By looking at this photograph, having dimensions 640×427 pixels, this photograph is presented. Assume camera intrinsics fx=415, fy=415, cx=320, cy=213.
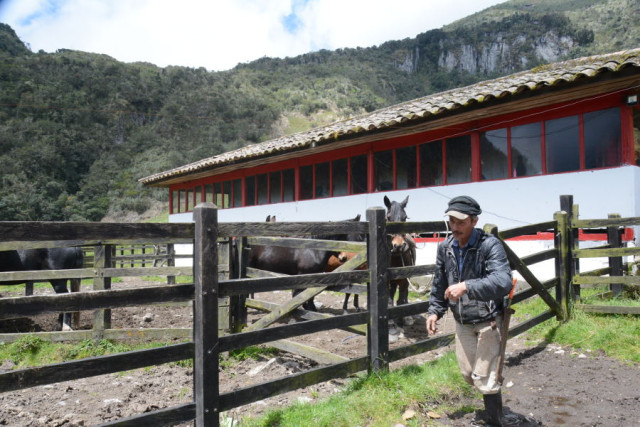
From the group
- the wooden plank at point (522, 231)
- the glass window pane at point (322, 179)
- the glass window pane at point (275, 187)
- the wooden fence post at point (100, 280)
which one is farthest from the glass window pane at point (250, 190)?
the wooden plank at point (522, 231)

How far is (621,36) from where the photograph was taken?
5934cm

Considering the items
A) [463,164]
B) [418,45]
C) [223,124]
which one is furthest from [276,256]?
[418,45]

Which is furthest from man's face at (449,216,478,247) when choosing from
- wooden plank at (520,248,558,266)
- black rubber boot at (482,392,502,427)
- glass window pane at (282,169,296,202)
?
glass window pane at (282,169,296,202)

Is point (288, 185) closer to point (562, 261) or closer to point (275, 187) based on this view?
point (275, 187)

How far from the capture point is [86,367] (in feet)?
8.01

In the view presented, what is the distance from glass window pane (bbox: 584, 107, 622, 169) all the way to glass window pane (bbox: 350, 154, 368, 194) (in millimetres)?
5922

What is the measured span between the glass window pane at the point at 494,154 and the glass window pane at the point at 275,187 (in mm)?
8153

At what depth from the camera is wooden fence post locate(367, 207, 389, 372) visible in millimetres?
3979

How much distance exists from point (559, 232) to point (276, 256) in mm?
4691

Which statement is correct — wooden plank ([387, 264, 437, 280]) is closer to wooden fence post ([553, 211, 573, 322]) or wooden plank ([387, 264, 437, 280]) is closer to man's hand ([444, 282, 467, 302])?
man's hand ([444, 282, 467, 302])

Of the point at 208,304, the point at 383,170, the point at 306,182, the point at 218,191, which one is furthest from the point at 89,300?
the point at 218,191

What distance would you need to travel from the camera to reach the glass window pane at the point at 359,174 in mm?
12836

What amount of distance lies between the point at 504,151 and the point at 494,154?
259mm

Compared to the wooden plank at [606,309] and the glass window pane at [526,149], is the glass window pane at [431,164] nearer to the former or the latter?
the glass window pane at [526,149]
